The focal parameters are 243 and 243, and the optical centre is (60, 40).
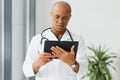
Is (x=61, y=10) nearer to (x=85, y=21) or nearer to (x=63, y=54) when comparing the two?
(x=63, y=54)

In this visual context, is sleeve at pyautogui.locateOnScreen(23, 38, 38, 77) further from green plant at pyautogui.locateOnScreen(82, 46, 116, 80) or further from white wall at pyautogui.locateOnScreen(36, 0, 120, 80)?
white wall at pyautogui.locateOnScreen(36, 0, 120, 80)

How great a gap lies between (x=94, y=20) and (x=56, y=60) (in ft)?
6.92

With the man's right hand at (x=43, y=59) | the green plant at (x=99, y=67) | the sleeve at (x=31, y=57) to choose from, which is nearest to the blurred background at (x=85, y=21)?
the green plant at (x=99, y=67)

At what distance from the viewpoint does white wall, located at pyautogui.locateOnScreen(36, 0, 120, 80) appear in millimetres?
3531

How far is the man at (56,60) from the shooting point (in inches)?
58.2

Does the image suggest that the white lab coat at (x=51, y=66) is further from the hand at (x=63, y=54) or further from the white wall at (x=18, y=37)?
the white wall at (x=18, y=37)

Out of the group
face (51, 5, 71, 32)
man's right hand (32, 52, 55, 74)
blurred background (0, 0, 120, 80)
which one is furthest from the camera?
blurred background (0, 0, 120, 80)

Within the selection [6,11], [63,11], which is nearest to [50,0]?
[6,11]

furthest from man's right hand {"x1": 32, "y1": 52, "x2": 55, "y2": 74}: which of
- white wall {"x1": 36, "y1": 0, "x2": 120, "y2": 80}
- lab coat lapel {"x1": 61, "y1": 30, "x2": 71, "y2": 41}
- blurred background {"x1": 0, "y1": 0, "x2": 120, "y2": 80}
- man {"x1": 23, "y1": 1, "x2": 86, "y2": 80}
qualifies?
white wall {"x1": 36, "y1": 0, "x2": 120, "y2": 80}

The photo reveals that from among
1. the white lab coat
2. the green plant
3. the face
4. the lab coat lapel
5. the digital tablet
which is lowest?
the green plant

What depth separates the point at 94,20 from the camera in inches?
140

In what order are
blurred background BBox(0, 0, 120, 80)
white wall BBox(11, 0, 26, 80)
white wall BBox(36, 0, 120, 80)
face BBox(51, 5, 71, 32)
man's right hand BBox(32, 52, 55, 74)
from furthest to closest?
white wall BBox(36, 0, 120, 80) → blurred background BBox(0, 0, 120, 80) → white wall BBox(11, 0, 26, 80) → face BBox(51, 5, 71, 32) → man's right hand BBox(32, 52, 55, 74)

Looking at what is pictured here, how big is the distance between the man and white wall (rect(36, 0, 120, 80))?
1.94 m

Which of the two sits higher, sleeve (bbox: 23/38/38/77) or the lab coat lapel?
the lab coat lapel
